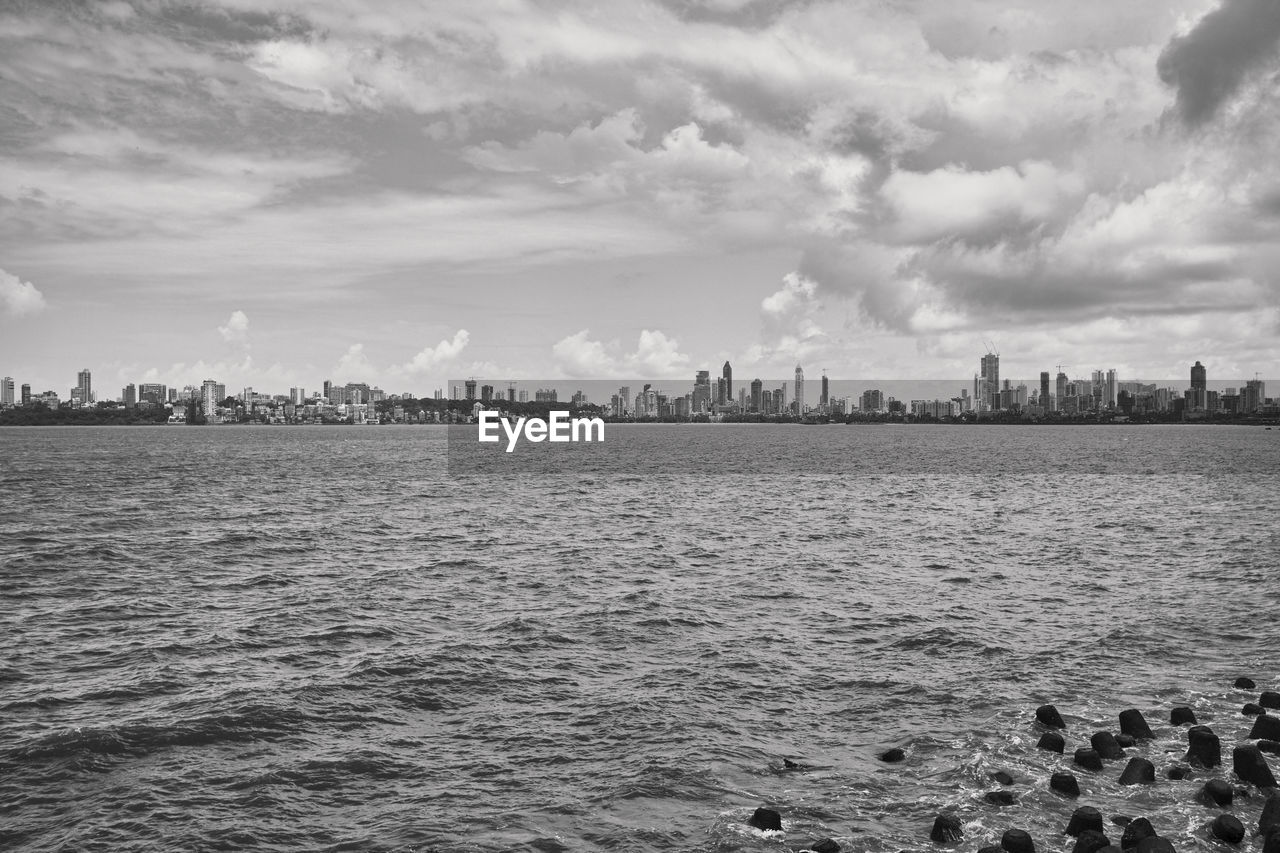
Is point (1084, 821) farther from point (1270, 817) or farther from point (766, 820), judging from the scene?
point (766, 820)

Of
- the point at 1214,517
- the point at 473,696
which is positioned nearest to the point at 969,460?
the point at 1214,517

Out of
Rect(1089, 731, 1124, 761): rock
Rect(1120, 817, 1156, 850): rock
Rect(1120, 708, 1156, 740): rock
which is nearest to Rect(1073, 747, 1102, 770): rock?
Rect(1089, 731, 1124, 761): rock

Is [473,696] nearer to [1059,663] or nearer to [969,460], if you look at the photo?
[1059,663]

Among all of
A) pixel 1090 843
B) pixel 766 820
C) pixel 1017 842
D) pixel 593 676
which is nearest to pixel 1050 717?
pixel 1090 843

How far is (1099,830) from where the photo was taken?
1647 centimetres

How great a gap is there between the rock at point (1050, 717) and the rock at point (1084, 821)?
5692 mm

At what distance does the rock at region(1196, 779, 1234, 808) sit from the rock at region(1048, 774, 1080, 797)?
7.85 ft

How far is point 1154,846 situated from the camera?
14672 mm

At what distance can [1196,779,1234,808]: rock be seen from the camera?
1781cm

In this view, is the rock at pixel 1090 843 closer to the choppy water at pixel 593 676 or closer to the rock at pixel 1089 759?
the choppy water at pixel 593 676

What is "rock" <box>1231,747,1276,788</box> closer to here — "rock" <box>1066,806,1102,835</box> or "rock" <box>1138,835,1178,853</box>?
"rock" <box>1066,806,1102,835</box>

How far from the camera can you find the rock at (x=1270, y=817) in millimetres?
16031

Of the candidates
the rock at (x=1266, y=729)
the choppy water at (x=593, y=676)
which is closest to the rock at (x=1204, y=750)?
the choppy water at (x=593, y=676)

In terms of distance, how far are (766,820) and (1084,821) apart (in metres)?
5.92
